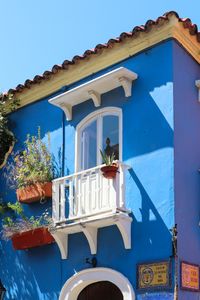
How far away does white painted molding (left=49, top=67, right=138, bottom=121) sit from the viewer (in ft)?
33.2

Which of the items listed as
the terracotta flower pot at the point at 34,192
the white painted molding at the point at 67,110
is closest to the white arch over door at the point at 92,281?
the terracotta flower pot at the point at 34,192

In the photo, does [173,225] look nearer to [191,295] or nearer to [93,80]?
[191,295]

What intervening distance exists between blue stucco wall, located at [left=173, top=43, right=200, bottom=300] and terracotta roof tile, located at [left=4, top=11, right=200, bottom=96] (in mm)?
416

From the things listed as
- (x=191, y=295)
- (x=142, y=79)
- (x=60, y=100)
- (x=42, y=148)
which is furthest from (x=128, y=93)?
(x=191, y=295)

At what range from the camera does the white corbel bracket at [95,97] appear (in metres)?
10.6

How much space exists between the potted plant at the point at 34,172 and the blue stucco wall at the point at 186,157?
2.65m

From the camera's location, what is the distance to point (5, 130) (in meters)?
12.2

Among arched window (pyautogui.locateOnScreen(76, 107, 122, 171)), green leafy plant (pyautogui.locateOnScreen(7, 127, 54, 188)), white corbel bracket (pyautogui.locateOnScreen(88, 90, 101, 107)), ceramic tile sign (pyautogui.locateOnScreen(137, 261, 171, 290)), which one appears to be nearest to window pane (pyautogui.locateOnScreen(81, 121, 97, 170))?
arched window (pyautogui.locateOnScreen(76, 107, 122, 171))

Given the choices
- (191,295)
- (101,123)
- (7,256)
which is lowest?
(191,295)

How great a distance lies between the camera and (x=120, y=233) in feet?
31.4

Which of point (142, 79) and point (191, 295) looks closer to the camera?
point (191, 295)

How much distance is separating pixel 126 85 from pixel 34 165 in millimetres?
2478

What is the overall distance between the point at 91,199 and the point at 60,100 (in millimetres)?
2230

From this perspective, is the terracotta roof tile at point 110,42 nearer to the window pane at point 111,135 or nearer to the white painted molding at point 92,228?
the window pane at point 111,135
